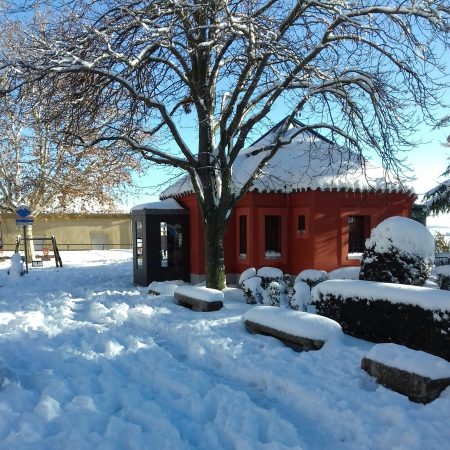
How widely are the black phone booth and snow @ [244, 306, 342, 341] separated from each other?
7.29 m

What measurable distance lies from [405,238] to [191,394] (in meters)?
4.54

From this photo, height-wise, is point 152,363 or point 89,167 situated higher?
point 89,167

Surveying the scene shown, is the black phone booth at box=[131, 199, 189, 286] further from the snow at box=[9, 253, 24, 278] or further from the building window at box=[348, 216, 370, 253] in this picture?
the building window at box=[348, 216, 370, 253]

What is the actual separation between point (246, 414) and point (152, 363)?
1.90 metres

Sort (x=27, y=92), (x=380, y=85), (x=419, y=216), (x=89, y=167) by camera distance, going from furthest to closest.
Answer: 1. (x=89, y=167)
2. (x=419, y=216)
3. (x=380, y=85)
4. (x=27, y=92)

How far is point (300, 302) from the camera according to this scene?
8.22 meters

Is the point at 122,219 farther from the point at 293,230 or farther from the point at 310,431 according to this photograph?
the point at 310,431

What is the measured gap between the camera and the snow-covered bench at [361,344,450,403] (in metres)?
4.15

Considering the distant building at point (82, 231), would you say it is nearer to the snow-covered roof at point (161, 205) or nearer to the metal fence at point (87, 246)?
the metal fence at point (87, 246)

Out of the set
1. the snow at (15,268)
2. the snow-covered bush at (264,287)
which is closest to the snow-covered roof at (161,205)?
the snow-covered bush at (264,287)

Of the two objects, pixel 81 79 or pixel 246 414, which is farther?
pixel 81 79

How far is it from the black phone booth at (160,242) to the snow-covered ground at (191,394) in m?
5.94

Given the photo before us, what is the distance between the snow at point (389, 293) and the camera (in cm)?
524

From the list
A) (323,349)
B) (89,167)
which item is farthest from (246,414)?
(89,167)
